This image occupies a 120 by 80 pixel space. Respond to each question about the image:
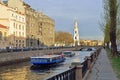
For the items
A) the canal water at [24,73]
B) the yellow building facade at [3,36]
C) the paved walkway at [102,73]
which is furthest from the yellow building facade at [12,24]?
the paved walkway at [102,73]

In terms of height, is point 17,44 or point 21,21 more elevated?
point 21,21

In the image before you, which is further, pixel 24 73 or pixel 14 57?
pixel 14 57

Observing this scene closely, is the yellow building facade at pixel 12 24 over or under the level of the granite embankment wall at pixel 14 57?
over

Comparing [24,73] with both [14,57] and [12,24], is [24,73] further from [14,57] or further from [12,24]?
[12,24]

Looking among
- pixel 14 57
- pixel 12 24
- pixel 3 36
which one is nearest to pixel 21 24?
pixel 12 24

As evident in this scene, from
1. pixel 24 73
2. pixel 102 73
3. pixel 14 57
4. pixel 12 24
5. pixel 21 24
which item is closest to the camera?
pixel 102 73

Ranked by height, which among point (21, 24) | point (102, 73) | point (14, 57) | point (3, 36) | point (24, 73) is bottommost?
point (24, 73)

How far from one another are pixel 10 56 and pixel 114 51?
21.6m

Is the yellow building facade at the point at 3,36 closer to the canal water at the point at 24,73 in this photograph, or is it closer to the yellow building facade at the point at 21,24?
the yellow building facade at the point at 21,24

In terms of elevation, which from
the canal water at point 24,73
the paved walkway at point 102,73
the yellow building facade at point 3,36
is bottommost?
the canal water at point 24,73

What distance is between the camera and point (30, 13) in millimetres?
137000

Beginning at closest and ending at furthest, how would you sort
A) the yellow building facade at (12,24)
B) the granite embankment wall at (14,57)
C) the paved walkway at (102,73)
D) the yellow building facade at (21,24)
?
the paved walkway at (102,73), the granite embankment wall at (14,57), the yellow building facade at (12,24), the yellow building facade at (21,24)

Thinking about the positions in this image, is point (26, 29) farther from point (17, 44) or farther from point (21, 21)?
point (17, 44)

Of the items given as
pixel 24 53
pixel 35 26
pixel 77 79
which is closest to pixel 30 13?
pixel 35 26
